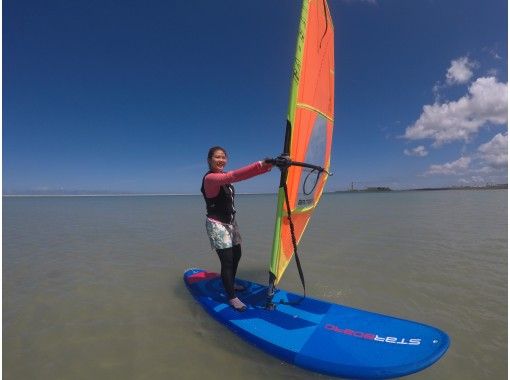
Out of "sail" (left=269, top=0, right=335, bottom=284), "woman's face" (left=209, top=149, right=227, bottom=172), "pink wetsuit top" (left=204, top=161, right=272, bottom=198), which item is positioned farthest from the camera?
"woman's face" (left=209, top=149, right=227, bottom=172)

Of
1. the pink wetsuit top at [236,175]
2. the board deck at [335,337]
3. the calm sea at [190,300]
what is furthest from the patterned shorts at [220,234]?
the calm sea at [190,300]

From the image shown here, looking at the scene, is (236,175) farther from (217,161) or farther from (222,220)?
(222,220)

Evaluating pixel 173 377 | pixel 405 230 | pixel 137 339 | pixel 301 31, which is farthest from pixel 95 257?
pixel 405 230

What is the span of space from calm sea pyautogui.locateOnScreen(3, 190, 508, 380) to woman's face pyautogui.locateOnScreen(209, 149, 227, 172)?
2001mm

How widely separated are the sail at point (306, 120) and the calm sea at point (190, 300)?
4.46 feet

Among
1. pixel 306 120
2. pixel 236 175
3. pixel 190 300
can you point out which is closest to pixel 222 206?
pixel 236 175

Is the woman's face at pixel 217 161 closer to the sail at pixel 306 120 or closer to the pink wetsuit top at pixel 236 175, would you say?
the pink wetsuit top at pixel 236 175

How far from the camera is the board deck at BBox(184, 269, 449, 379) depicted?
2.59 m

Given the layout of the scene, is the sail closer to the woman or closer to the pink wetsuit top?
the pink wetsuit top

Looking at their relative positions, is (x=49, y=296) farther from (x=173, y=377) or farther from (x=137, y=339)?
(x=173, y=377)

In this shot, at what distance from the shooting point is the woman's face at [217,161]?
348cm

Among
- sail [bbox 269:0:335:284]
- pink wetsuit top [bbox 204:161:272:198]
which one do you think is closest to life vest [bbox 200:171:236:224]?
pink wetsuit top [bbox 204:161:272:198]

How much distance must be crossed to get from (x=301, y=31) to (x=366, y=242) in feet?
22.8

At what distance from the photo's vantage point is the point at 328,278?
5.55 meters
